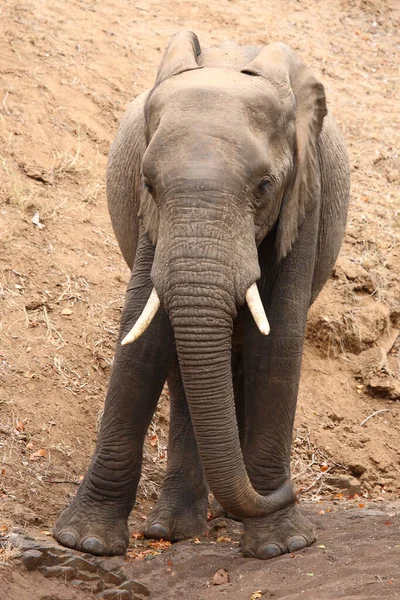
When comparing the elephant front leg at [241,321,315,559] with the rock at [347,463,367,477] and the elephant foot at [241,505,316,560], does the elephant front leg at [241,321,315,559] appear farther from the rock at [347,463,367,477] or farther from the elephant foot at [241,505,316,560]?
the rock at [347,463,367,477]

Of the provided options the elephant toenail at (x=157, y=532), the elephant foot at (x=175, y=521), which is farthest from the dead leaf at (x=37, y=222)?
the elephant toenail at (x=157, y=532)

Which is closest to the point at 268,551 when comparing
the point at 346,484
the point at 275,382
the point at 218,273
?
the point at 275,382

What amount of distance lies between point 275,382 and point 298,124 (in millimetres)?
1515

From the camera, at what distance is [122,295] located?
10141 millimetres

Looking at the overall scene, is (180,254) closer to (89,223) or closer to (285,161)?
(285,161)

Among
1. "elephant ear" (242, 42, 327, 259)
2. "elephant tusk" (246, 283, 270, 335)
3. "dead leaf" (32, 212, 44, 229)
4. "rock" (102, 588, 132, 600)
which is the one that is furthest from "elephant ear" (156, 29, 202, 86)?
"dead leaf" (32, 212, 44, 229)

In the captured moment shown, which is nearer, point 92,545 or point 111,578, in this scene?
point 111,578

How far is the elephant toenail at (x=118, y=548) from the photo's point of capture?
6.78m

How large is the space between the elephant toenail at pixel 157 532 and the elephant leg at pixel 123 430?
0.37 metres

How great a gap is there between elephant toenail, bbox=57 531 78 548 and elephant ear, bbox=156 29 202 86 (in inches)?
105

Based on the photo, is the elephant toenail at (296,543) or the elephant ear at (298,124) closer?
the elephant ear at (298,124)

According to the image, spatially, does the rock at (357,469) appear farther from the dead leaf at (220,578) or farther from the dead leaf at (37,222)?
the dead leaf at (220,578)

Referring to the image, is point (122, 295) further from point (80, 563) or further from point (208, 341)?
point (208, 341)

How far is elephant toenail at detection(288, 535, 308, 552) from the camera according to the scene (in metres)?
6.77
